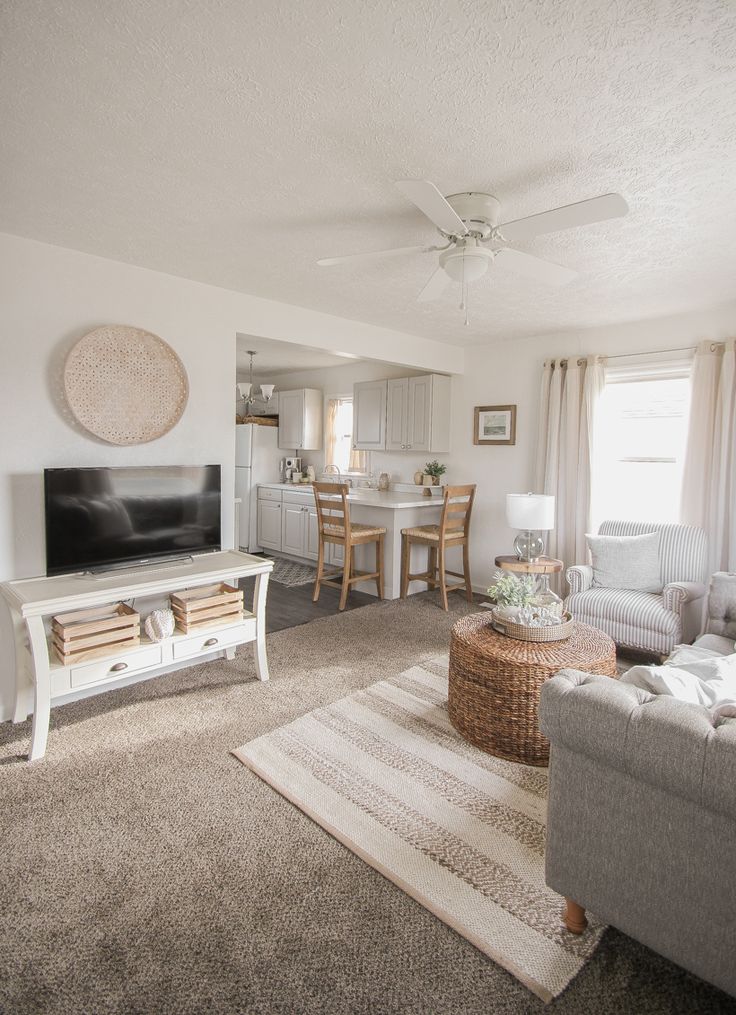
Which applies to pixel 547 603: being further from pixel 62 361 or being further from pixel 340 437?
pixel 340 437

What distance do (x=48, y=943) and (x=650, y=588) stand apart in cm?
380

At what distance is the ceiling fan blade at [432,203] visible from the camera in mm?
1664

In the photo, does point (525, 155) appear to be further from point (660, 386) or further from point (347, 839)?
point (660, 386)

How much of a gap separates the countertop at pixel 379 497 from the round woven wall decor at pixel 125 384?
2219 millimetres

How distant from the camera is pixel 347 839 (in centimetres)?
196

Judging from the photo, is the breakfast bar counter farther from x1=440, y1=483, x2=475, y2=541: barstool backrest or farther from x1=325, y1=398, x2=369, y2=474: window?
x1=325, y1=398, x2=369, y2=474: window

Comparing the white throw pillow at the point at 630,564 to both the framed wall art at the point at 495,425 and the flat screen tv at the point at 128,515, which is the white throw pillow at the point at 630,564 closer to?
the framed wall art at the point at 495,425

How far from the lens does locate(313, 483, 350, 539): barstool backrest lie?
4.77 metres

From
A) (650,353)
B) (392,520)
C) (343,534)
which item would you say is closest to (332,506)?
(343,534)

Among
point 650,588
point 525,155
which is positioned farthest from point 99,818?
point 650,588

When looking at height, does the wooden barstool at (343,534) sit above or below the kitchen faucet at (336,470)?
below

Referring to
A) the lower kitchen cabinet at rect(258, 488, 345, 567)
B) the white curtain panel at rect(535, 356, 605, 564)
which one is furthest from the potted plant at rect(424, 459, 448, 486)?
the lower kitchen cabinet at rect(258, 488, 345, 567)

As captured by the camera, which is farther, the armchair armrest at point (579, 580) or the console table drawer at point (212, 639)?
the armchair armrest at point (579, 580)

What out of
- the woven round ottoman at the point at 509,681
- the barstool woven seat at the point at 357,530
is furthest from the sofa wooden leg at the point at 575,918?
the barstool woven seat at the point at 357,530
